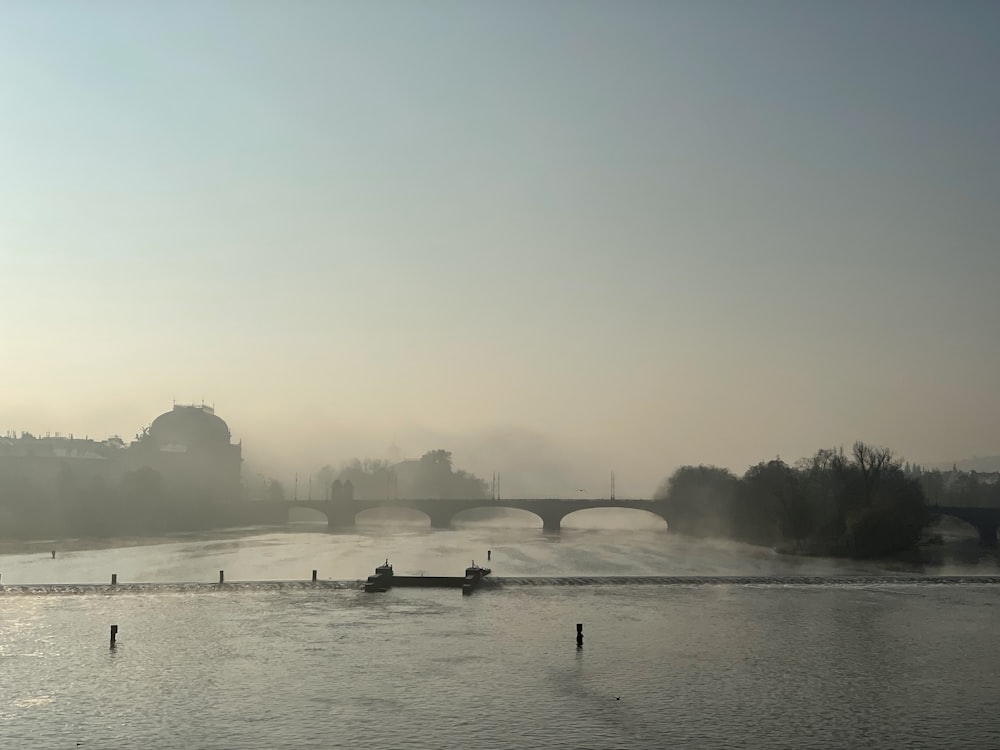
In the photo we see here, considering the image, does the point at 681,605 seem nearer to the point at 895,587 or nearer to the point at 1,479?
the point at 895,587

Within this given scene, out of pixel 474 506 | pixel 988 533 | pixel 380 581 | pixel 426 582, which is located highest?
pixel 474 506

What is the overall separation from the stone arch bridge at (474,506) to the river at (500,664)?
89810mm

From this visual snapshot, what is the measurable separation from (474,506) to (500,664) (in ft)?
458

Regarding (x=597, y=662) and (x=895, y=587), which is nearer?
(x=597, y=662)

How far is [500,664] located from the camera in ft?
150

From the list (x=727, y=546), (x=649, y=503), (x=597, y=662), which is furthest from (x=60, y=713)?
(x=649, y=503)

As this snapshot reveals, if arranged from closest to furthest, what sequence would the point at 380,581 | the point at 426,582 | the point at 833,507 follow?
the point at 380,581 < the point at 426,582 < the point at 833,507

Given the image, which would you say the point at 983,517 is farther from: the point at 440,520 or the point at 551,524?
the point at 440,520

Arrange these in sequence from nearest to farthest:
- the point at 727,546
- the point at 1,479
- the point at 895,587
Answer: the point at 895,587, the point at 727,546, the point at 1,479

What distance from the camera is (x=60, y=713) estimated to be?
36250 mm

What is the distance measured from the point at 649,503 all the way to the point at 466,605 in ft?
373

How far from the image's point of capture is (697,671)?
4469 centimetres

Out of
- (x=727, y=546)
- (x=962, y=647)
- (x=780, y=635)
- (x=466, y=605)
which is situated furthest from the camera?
(x=727, y=546)

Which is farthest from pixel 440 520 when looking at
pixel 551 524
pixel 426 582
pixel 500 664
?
pixel 500 664
